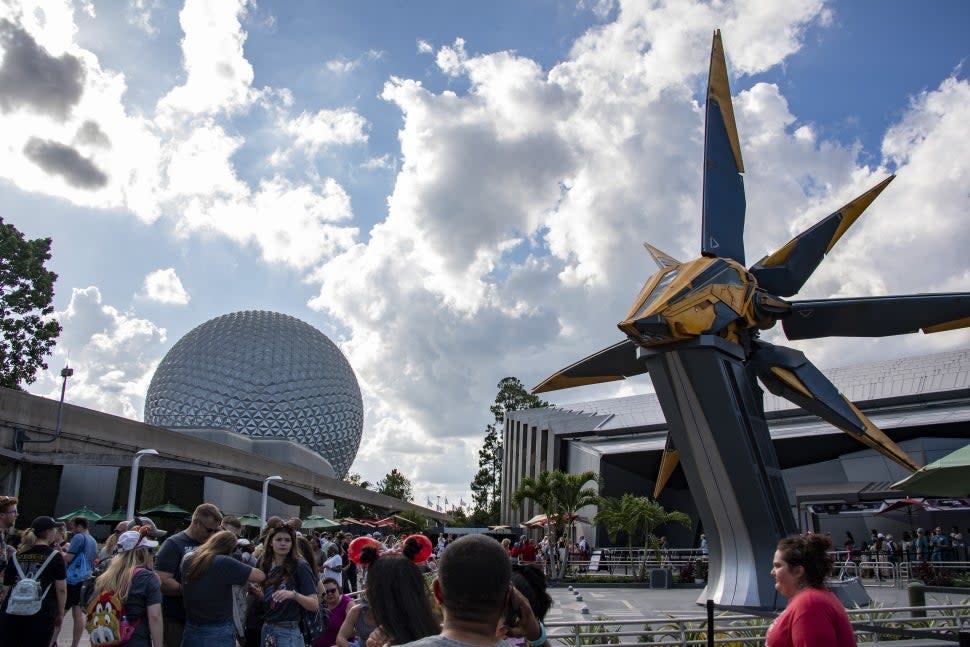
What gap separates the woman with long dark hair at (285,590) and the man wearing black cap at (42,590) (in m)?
2.31

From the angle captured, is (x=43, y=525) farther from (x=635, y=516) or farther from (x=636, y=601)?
(x=635, y=516)

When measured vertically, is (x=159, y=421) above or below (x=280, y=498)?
above

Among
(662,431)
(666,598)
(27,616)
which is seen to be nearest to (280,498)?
(662,431)

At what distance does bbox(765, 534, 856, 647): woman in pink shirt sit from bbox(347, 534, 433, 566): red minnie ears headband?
1.77m

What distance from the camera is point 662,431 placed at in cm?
4109

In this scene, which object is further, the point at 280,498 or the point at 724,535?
the point at 280,498

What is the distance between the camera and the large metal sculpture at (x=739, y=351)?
530 inches

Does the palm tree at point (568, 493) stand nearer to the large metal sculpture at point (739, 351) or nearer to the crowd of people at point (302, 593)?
the large metal sculpture at point (739, 351)

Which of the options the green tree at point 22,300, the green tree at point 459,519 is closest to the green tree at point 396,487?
the green tree at point 459,519

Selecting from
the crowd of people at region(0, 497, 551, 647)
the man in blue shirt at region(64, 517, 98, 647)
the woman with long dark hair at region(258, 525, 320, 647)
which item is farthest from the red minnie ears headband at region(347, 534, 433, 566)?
the man in blue shirt at region(64, 517, 98, 647)

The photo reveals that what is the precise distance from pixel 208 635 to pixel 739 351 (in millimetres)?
10907

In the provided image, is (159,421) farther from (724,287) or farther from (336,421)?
(724,287)

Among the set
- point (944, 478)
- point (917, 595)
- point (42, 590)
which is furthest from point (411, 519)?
point (42, 590)

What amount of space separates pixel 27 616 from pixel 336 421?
44975 mm
